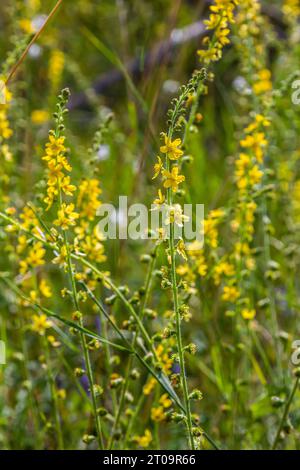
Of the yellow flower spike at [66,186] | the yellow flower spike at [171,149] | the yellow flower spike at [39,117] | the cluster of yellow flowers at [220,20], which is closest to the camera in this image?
the yellow flower spike at [171,149]

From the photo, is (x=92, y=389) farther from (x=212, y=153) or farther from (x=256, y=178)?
(x=212, y=153)

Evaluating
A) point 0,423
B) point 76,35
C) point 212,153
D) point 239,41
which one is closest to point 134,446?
point 0,423

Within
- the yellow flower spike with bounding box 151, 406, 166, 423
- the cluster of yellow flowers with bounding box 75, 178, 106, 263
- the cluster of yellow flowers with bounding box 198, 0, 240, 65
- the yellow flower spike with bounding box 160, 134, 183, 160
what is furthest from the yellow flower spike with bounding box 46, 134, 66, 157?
the yellow flower spike with bounding box 151, 406, 166, 423

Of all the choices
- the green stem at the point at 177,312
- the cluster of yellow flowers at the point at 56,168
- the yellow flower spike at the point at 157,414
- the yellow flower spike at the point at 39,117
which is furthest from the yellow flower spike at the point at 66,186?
the yellow flower spike at the point at 39,117

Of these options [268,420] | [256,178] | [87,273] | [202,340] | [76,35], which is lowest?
[268,420]

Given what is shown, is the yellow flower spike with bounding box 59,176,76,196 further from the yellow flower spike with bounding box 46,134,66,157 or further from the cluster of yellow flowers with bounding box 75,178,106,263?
the cluster of yellow flowers with bounding box 75,178,106,263

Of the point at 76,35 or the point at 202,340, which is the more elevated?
the point at 76,35

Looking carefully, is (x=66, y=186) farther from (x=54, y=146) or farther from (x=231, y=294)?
(x=231, y=294)

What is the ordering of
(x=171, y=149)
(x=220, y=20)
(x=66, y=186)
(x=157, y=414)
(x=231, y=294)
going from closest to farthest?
1. (x=171, y=149)
2. (x=66, y=186)
3. (x=220, y=20)
4. (x=157, y=414)
5. (x=231, y=294)

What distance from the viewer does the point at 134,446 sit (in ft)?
4.98

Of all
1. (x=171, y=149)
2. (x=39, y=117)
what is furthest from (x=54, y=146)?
(x=39, y=117)

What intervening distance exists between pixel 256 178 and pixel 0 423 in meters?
0.86

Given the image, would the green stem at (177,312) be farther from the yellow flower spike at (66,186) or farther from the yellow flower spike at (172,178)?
the yellow flower spike at (66,186)

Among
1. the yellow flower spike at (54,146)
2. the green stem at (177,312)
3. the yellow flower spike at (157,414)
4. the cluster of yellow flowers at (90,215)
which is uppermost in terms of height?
the yellow flower spike at (54,146)
